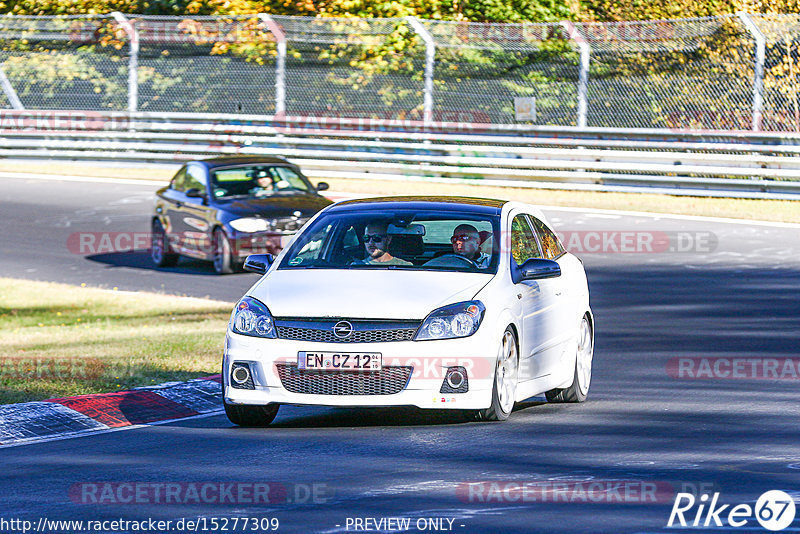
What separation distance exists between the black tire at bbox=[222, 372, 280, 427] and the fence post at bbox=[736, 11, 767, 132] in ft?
60.7

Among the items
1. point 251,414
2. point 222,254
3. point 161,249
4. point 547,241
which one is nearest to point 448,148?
point 161,249

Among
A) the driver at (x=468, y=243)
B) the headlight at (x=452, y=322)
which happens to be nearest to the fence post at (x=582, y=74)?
the driver at (x=468, y=243)

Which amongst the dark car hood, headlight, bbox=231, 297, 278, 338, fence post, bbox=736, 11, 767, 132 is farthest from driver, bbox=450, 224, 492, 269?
fence post, bbox=736, 11, 767, 132

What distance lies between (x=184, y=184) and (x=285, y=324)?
1234 cm

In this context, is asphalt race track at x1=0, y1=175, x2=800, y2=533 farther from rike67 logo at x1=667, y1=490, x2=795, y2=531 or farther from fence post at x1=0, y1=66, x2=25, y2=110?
fence post at x1=0, y1=66, x2=25, y2=110

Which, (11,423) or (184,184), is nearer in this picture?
(11,423)

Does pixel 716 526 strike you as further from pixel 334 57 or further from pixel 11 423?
pixel 334 57

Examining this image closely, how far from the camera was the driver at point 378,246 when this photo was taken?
984 cm

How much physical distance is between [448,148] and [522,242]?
19.1 m

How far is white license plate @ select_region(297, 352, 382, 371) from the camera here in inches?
344

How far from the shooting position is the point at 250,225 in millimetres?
19172

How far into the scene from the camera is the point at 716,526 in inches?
245

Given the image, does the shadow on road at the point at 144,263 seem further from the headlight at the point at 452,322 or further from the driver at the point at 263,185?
the headlight at the point at 452,322

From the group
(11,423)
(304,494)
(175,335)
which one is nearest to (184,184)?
(175,335)
